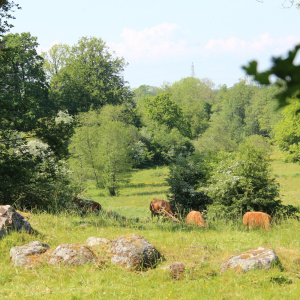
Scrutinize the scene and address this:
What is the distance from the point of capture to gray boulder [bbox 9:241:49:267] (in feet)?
22.1

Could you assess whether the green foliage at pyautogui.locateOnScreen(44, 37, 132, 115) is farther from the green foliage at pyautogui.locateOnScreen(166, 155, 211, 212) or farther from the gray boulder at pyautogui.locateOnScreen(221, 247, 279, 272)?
the gray boulder at pyautogui.locateOnScreen(221, 247, 279, 272)

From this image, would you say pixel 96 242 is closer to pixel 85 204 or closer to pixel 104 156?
pixel 85 204

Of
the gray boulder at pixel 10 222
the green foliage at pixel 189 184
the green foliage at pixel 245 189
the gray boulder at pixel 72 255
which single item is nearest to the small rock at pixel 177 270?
the gray boulder at pixel 72 255

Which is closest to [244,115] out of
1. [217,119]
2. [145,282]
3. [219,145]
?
[217,119]

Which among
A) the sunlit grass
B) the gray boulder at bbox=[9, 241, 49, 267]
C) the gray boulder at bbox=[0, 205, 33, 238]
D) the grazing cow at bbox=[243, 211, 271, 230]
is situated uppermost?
the gray boulder at bbox=[0, 205, 33, 238]

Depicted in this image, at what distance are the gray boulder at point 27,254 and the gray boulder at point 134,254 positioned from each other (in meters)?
1.38

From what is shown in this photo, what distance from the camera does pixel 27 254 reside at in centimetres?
698

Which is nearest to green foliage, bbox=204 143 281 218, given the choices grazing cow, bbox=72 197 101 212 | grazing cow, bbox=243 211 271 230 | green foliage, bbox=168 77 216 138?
grazing cow, bbox=243 211 271 230

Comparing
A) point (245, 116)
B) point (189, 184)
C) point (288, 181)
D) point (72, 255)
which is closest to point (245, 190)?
point (189, 184)

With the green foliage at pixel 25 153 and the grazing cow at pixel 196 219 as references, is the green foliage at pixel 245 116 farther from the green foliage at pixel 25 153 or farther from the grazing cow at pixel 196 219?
the grazing cow at pixel 196 219

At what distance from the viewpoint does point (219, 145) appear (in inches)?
2299

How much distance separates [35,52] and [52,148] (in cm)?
4003

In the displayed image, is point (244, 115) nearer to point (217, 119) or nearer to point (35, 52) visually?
point (217, 119)

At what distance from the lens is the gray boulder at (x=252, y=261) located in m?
6.36
